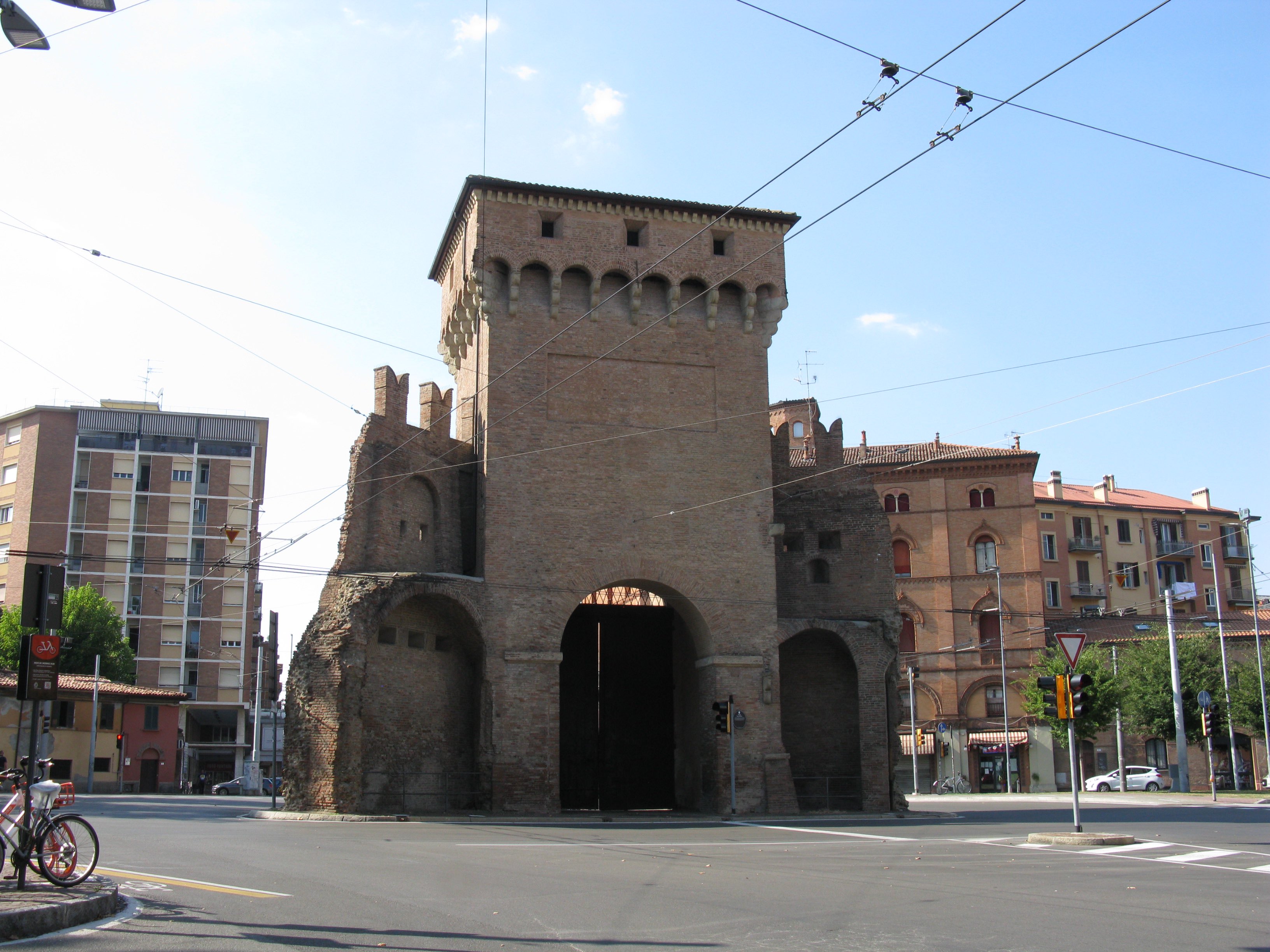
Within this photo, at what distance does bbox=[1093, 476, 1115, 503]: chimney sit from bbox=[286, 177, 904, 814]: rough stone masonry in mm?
40249

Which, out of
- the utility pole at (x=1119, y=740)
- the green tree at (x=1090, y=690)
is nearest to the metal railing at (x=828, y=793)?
the green tree at (x=1090, y=690)

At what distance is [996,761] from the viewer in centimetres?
5512

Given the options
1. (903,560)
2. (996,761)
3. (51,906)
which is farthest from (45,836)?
(903,560)

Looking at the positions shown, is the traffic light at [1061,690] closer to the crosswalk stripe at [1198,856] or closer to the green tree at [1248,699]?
the crosswalk stripe at [1198,856]

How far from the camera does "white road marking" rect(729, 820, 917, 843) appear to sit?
2062 cm

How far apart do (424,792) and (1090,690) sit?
98.8ft

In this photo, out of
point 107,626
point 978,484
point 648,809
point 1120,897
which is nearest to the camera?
point 1120,897

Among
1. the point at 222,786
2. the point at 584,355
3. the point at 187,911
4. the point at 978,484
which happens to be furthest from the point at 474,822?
the point at 978,484

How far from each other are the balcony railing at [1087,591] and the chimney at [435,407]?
42832 millimetres

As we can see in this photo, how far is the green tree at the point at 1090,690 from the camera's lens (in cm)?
4847

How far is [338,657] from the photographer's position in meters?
26.1

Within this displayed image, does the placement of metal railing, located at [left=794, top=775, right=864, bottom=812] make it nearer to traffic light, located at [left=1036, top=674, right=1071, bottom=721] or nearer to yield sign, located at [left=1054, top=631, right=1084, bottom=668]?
traffic light, located at [left=1036, top=674, right=1071, bottom=721]

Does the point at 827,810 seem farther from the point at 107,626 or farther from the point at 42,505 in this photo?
the point at 42,505

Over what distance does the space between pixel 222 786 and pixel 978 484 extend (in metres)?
40.2
